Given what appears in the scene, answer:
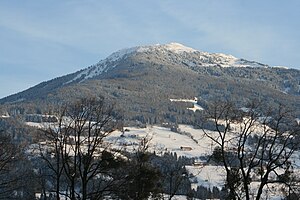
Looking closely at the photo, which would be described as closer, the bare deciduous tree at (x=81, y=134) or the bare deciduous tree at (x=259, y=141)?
the bare deciduous tree at (x=259, y=141)

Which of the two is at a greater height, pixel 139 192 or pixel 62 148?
pixel 62 148

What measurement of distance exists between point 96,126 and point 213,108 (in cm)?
598

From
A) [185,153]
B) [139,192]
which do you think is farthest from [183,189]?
[139,192]

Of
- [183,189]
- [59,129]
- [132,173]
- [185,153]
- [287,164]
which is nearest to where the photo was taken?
[287,164]

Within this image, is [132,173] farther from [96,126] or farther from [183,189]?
[183,189]

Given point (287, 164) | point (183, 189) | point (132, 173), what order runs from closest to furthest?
point (287, 164), point (132, 173), point (183, 189)

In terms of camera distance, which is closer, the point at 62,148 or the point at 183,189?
the point at 62,148

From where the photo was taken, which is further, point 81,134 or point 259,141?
point 81,134

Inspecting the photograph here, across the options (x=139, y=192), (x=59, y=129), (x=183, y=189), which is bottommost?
(x=183, y=189)

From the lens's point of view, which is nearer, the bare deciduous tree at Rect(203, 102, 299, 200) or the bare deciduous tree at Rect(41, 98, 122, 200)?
the bare deciduous tree at Rect(203, 102, 299, 200)

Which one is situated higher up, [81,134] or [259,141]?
[81,134]

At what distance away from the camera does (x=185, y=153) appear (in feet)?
613

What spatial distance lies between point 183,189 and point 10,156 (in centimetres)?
9597

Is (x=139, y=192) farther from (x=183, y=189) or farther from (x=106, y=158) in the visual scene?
(x=183, y=189)
